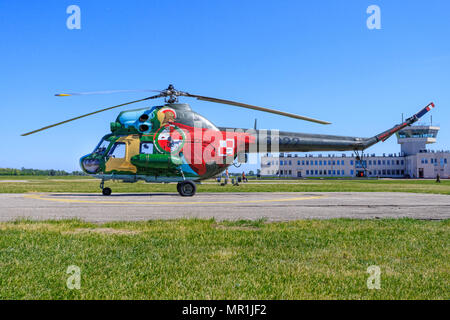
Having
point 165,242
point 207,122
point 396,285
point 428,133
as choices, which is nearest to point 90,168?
point 207,122

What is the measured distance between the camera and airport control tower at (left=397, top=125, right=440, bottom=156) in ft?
373

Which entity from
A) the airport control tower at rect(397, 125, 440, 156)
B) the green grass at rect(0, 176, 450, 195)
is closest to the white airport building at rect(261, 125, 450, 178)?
the airport control tower at rect(397, 125, 440, 156)

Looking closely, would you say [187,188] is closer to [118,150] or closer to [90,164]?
[118,150]

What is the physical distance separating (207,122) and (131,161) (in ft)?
16.2

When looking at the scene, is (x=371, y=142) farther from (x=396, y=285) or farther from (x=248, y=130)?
(x=396, y=285)

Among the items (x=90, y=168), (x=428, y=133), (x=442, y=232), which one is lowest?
(x=442, y=232)

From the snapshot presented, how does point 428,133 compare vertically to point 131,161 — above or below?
above

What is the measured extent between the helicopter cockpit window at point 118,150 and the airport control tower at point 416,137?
383 feet

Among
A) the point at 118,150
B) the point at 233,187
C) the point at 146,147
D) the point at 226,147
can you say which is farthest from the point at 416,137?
the point at 118,150

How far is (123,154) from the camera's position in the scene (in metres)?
18.8

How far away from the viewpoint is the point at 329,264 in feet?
16.8

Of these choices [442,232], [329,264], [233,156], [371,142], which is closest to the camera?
[329,264]

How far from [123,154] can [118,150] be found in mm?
390
